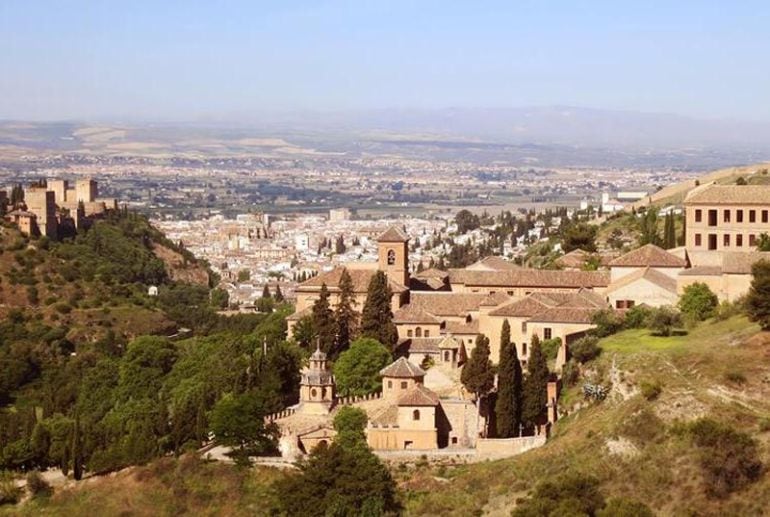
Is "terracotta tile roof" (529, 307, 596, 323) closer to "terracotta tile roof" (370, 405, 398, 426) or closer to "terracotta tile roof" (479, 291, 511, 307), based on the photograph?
"terracotta tile roof" (479, 291, 511, 307)

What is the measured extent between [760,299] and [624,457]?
623 centimetres

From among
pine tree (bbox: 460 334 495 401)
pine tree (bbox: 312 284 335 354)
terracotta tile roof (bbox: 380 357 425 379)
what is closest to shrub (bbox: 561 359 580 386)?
pine tree (bbox: 460 334 495 401)

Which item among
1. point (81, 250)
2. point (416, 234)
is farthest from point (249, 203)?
point (81, 250)

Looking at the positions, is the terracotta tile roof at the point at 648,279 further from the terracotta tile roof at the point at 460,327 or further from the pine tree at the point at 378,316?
the pine tree at the point at 378,316

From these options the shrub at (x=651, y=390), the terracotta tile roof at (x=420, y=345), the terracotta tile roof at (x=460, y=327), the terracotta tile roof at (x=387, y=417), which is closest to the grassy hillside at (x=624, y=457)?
the shrub at (x=651, y=390)

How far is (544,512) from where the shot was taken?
91.0 feet

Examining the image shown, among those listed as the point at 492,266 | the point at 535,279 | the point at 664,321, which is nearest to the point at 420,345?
Answer: the point at 535,279

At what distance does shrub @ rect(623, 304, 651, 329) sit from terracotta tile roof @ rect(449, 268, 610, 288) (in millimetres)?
3567

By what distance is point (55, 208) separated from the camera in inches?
3226

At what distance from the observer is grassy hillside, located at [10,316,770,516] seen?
29.5m

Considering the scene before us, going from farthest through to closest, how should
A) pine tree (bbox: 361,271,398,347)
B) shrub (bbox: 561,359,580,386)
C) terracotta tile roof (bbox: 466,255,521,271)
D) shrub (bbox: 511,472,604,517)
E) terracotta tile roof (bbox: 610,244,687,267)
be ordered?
terracotta tile roof (bbox: 466,255,521,271), terracotta tile roof (bbox: 610,244,687,267), pine tree (bbox: 361,271,398,347), shrub (bbox: 561,359,580,386), shrub (bbox: 511,472,604,517)

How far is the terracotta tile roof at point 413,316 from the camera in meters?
40.3

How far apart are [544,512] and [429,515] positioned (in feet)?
13.6

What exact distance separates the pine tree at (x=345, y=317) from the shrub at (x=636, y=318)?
7.40 metres
